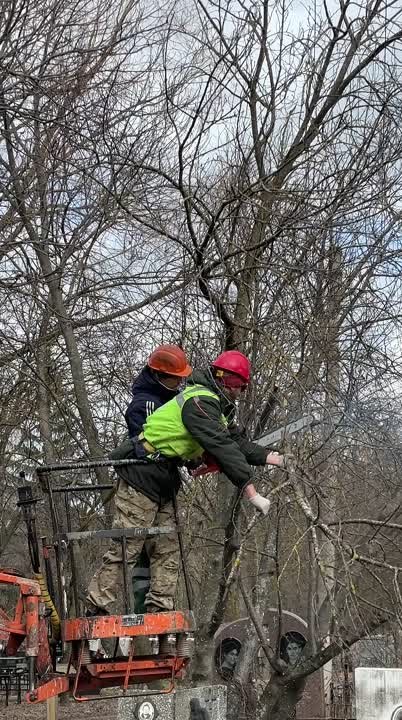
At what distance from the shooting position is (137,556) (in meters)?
6.00

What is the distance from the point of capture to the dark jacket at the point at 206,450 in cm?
575

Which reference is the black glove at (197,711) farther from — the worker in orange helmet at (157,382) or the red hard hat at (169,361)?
the red hard hat at (169,361)

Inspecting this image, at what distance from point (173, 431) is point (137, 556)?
0.80 m

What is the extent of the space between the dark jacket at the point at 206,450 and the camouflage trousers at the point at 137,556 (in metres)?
0.09

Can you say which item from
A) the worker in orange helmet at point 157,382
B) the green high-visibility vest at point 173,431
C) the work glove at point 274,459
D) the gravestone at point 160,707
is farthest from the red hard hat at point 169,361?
the gravestone at point 160,707

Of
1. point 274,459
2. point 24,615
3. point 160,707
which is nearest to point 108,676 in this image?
point 160,707

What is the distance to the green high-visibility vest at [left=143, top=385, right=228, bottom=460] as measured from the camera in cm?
590

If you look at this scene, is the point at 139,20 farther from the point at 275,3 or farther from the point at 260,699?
the point at 260,699

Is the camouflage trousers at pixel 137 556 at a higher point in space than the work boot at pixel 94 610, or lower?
higher

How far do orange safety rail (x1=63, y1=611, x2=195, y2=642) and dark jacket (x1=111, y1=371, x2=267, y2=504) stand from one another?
2.37 feet

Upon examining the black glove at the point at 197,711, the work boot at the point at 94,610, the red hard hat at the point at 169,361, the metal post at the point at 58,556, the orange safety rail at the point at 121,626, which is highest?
the red hard hat at the point at 169,361

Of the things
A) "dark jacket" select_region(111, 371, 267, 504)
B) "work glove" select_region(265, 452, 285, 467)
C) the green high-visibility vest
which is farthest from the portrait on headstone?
the green high-visibility vest

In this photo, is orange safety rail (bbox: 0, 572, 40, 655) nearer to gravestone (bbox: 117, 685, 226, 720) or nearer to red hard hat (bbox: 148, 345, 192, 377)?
gravestone (bbox: 117, 685, 226, 720)

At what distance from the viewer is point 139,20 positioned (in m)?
9.38
